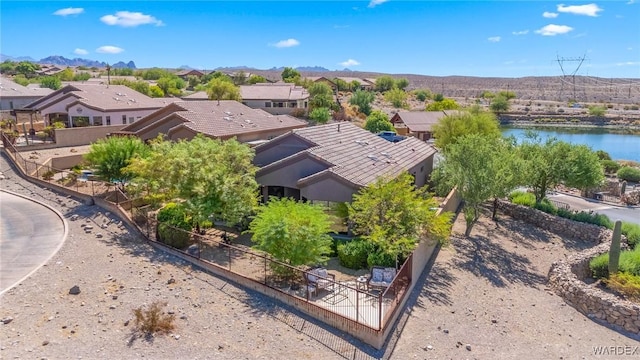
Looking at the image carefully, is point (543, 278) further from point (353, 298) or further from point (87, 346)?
point (87, 346)

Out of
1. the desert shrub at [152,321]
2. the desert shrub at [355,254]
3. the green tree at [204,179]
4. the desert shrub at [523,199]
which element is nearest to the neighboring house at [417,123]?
the desert shrub at [523,199]

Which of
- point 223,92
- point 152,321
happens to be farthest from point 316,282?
point 223,92

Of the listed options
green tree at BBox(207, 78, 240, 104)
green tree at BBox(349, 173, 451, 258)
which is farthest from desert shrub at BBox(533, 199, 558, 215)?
green tree at BBox(207, 78, 240, 104)

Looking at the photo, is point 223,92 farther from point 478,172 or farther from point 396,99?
point 396,99

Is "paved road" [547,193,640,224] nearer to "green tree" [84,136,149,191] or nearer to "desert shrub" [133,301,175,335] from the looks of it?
"desert shrub" [133,301,175,335]

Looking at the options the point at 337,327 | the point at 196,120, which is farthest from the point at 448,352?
the point at 196,120

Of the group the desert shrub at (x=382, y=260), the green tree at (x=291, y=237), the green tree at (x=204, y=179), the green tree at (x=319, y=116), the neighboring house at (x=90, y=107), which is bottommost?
the desert shrub at (x=382, y=260)

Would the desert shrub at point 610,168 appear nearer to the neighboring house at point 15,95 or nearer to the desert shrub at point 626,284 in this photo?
the desert shrub at point 626,284
